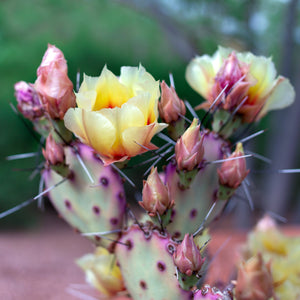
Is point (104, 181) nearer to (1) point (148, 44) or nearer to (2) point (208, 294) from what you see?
(2) point (208, 294)

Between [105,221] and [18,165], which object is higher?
[105,221]

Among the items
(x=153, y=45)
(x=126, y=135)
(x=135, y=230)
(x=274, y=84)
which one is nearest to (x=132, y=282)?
(x=135, y=230)

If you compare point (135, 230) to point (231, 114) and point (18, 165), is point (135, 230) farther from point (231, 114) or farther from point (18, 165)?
point (18, 165)

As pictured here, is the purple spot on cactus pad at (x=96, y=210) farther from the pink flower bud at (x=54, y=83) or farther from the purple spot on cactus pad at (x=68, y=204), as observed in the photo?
the pink flower bud at (x=54, y=83)

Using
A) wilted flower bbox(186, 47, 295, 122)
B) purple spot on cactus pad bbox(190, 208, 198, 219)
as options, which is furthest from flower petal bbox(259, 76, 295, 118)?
purple spot on cactus pad bbox(190, 208, 198, 219)

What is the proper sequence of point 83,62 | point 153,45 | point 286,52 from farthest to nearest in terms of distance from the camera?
point 153,45, point 83,62, point 286,52

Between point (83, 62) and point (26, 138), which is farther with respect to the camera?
point (83, 62)

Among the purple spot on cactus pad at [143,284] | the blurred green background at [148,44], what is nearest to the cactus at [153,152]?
the purple spot on cactus pad at [143,284]

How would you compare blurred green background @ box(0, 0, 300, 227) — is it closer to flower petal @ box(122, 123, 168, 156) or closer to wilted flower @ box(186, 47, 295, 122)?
wilted flower @ box(186, 47, 295, 122)
